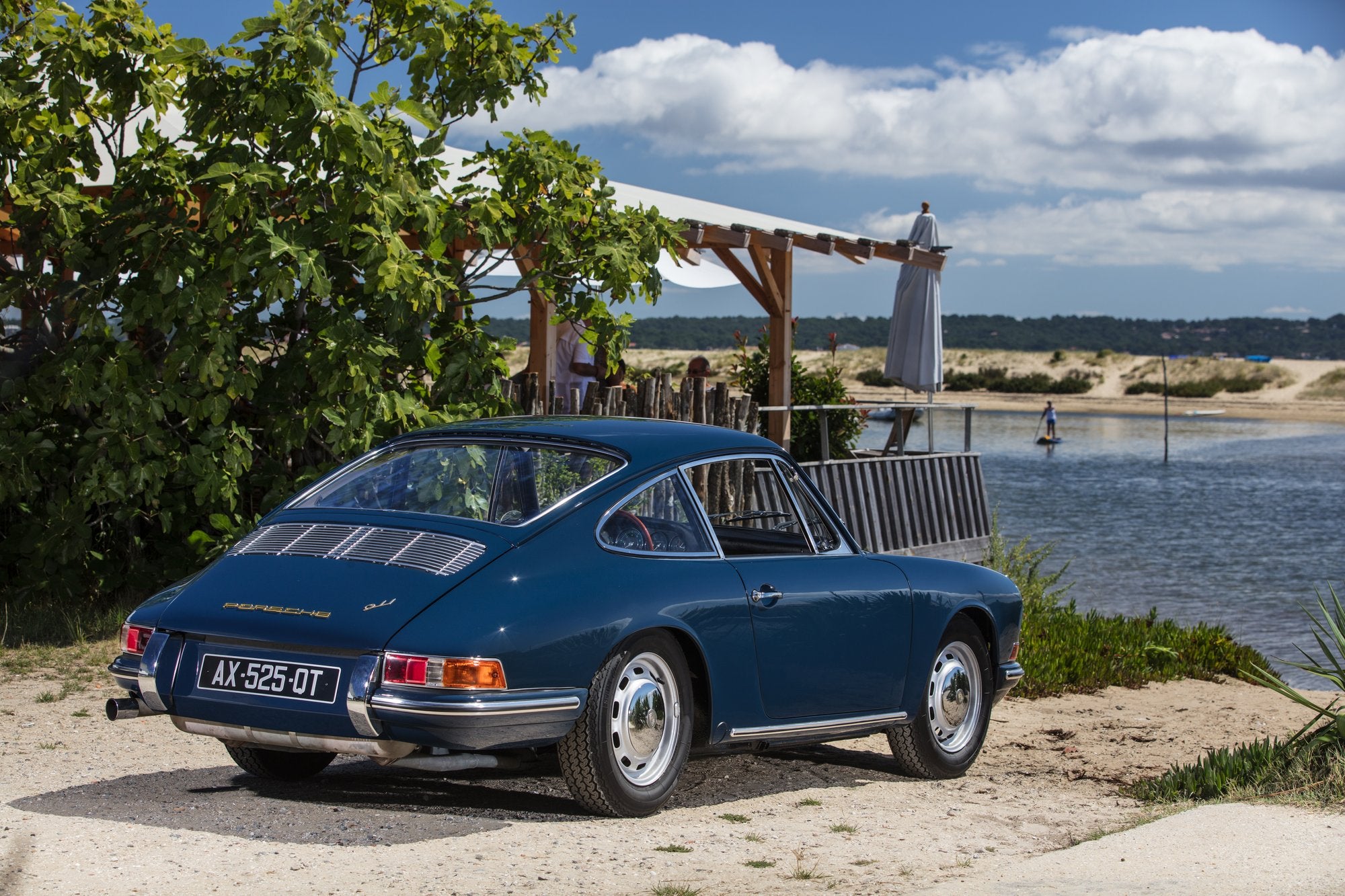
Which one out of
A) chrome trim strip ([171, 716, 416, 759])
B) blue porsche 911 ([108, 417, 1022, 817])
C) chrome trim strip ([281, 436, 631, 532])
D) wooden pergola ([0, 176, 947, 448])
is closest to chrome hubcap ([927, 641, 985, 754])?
blue porsche 911 ([108, 417, 1022, 817])

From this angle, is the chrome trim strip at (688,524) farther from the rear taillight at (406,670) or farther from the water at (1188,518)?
the water at (1188,518)

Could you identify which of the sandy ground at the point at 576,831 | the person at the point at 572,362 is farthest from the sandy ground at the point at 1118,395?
the sandy ground at the point at 576,831

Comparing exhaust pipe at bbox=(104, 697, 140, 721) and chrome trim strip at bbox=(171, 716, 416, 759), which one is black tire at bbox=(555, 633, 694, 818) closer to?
chrome trim strip at bbox=(171, 716, 416, 759)

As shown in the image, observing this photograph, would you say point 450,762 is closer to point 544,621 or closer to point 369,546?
point 544,621

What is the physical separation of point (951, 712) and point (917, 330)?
1255cm

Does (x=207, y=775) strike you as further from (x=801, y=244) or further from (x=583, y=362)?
(x=801, y=244)

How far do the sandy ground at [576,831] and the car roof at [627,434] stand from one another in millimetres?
1357

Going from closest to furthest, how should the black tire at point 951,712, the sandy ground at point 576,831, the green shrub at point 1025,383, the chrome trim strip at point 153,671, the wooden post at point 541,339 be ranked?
the sandy ground at point 576,831, the chrome trim strip at point 153,671, the black tire at point 951,712, the wooden post at point 541,339, the green shrub at point 1025,383

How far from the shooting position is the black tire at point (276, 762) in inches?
253

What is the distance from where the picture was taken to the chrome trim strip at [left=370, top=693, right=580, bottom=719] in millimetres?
5078

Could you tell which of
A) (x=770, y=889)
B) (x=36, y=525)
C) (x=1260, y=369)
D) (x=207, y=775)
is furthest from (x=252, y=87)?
(x=1260, y=369)

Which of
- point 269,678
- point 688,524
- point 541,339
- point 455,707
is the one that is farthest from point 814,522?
point 541,339

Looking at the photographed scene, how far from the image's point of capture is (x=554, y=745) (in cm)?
565

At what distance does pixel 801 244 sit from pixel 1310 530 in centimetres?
2596
